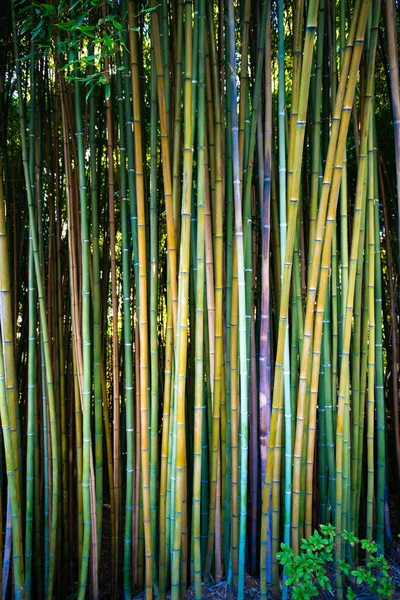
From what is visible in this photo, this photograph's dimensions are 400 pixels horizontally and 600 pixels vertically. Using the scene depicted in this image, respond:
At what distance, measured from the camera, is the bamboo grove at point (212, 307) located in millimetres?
1413

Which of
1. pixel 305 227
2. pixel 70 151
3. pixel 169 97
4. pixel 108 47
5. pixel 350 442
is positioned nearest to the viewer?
pixel 108 47

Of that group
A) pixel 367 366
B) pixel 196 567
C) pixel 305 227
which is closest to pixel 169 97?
pixel 305 227

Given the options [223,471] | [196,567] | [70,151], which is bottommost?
[196,567]

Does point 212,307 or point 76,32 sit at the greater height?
point 76,32

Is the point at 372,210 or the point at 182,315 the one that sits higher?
the point at 372,210

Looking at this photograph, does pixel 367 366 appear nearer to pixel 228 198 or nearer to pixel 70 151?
pixel 228 198

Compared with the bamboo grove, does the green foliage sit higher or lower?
higher

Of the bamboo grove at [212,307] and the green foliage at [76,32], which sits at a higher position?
the green foliage at [76,32]

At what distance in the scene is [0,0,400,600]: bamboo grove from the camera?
4.64 ft

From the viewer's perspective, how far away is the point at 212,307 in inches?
60.4

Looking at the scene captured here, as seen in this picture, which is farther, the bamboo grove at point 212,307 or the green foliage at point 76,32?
the bamboo grove at point 212,307

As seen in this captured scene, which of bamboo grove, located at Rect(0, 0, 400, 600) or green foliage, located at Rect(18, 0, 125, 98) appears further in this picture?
bamboo grove, located at Rect(0, 0, 400, 600)

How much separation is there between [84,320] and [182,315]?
39cm

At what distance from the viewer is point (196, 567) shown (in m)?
1.46
